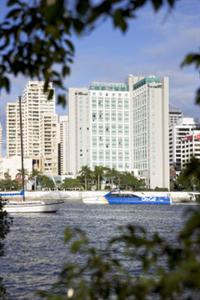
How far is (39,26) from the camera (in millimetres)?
4156

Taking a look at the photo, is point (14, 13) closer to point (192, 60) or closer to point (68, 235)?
point (192, 60)

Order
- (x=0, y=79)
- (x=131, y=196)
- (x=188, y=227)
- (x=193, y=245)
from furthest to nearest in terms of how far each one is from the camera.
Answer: (x=131, y=196), (x=0, y=79), (x=193, y=245), (x=188, y=227)

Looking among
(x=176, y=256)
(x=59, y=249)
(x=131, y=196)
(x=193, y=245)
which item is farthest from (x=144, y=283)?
(x=131, y=196)

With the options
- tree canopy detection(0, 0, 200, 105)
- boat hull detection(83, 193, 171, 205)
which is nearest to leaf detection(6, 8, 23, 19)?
tree canopy detection(0, 0, 200, 105)

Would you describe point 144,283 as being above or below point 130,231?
below

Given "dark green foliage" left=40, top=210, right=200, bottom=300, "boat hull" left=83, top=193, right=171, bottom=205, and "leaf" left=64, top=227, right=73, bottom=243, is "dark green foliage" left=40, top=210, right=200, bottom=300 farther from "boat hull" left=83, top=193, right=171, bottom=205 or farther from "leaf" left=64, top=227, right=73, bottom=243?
"boat hull" left=83, top=193, right=171, bottom=205

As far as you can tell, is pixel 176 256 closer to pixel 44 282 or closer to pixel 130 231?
pixel 130 231

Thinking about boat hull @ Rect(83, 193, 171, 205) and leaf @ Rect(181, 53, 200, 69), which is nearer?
leaf @ Rect(181, 53, 200, 69)

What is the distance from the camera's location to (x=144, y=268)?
4320 millimetres

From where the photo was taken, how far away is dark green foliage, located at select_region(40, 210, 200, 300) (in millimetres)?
3428

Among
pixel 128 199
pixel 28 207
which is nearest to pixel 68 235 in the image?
pixel 28 207

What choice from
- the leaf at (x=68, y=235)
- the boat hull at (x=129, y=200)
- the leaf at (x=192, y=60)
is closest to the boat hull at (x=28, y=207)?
the boat hull at (x=129, y=200)

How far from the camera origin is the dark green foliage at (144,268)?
3.43 metres

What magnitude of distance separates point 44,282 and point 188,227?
22264mm
